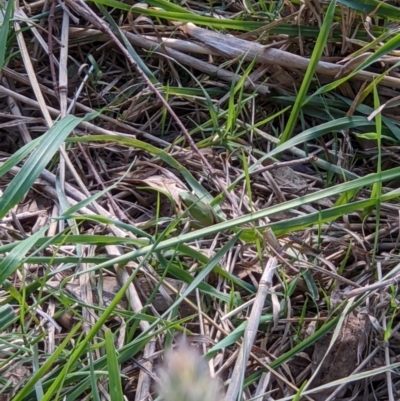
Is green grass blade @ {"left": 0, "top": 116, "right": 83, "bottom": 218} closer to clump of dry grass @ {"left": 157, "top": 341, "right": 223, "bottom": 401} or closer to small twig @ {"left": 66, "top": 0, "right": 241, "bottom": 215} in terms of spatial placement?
small twig @ {"left": 66, "top": 0, "right": 241, "bottom": 215}

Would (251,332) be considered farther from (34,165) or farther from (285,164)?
(34,165)

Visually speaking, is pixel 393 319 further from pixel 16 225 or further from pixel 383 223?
pixel 16 225

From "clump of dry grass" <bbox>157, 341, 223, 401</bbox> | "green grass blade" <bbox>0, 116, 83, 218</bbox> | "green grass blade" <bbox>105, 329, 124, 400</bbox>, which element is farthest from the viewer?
"green grass blade" <bbox>0, 116, 83, 218</bbox>

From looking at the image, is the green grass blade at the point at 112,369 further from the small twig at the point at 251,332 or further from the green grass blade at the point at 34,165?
the green grass blade at the point at 34,165

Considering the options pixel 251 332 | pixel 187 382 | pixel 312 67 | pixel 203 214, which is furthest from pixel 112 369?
pixel 312 67

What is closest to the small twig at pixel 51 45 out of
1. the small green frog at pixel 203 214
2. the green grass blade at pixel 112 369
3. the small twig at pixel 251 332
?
the small green frog at pixel 203 214

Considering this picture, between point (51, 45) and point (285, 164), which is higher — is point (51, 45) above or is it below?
above

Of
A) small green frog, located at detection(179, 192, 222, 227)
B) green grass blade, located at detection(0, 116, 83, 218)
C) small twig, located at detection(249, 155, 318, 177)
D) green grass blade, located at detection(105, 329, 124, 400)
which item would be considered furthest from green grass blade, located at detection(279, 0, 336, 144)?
green grass blade, located at detection(105, 329, 124, 400)

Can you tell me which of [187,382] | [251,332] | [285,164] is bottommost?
[251,332]

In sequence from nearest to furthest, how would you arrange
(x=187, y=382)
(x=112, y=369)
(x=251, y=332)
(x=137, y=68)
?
(x=187, y=382), (x=112, y=369), (x=251, y=332), (x=137, y=68)
